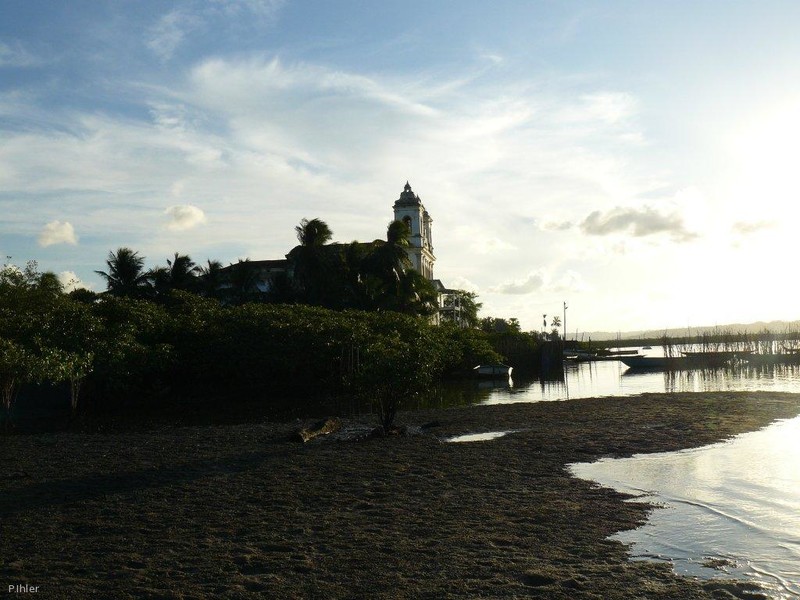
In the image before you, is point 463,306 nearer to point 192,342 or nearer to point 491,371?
point 491,371

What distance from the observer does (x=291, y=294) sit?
167ft

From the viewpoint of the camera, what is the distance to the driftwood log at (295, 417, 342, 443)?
17.7 metres

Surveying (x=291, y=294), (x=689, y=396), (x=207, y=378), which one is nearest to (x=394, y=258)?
(x=291, y=294)

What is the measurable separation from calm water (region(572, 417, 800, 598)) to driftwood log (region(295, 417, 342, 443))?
23.1 feet

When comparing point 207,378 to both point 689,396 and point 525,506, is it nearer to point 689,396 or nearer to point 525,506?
point 689,396

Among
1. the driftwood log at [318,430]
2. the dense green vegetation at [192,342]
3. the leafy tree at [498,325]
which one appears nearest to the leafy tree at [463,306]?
the leafy tree at [498,325]

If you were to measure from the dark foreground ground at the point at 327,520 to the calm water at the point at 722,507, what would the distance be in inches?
19.3

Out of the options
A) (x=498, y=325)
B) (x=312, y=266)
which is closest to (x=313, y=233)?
(x=312, y=266)

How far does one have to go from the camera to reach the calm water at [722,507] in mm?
7949

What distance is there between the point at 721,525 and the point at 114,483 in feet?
31.3

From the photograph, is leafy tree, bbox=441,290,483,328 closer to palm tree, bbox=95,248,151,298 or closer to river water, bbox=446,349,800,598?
palm tree, bbox=95,248,151,298

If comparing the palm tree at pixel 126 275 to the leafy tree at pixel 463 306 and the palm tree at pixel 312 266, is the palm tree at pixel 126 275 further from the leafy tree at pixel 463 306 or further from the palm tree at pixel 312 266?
the leafy tree at pixel 463 306

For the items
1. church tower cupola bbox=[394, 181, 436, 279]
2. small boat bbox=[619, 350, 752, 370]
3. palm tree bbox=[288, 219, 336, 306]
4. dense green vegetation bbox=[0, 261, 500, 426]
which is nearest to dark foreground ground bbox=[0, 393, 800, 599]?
dense green vegetation bbox=[0, 261, 500, 426]

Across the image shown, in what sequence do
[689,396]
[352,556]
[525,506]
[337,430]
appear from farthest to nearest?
[689,396]
[337,430]
[525,506]
[352,556]
